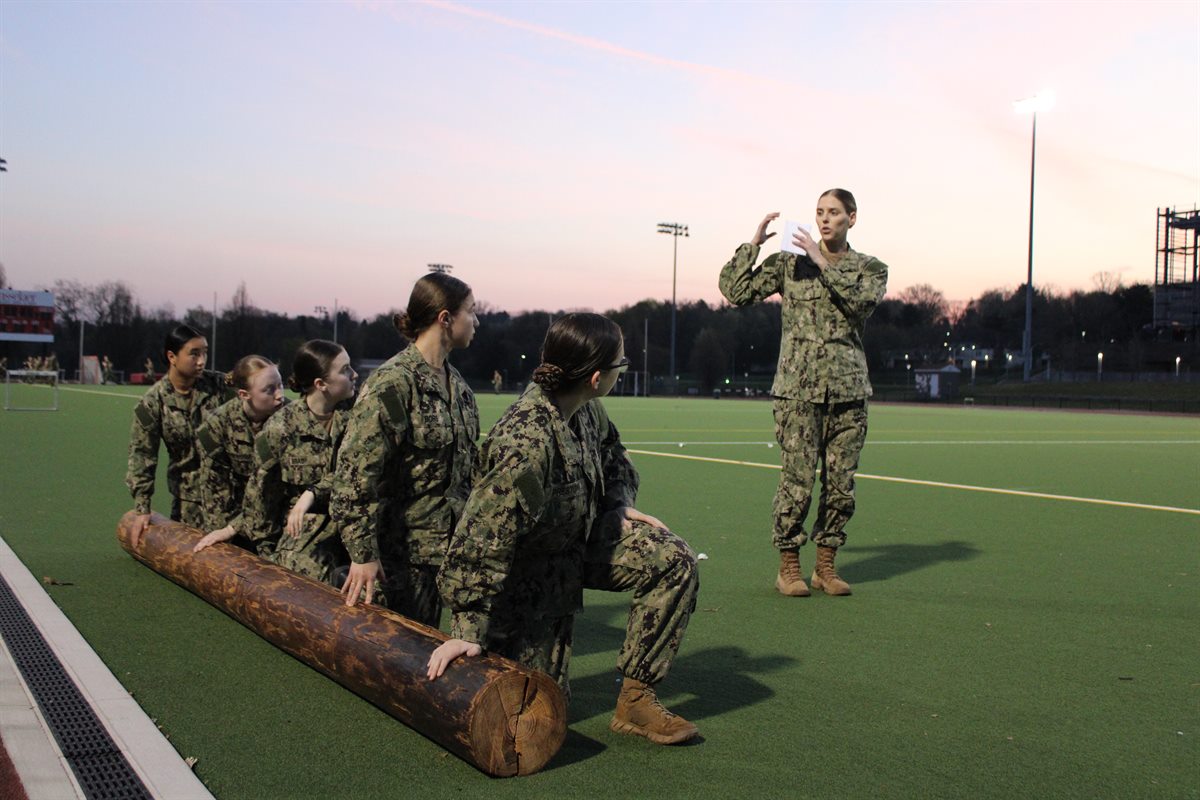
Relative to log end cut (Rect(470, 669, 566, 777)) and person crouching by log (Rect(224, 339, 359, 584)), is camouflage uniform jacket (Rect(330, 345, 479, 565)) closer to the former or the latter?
person crouching by log (Rect(224, 339, 359, 584))

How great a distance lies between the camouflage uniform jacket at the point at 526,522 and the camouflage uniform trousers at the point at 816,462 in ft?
8.43

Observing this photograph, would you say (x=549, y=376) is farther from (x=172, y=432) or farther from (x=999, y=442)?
(x=999, y=442)

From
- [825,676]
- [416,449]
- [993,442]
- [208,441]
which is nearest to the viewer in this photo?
[416,449]

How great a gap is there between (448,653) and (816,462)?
134 inches

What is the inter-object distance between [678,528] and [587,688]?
14.6ft

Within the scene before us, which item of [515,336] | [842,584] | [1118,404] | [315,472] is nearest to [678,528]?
[842,584]

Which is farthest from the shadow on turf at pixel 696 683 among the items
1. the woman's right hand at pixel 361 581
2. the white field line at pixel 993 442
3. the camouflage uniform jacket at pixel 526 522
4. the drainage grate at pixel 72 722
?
the white field line at pixel 993 442

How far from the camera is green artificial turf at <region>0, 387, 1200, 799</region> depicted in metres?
3.33

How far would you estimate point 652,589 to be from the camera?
3639 millimetres

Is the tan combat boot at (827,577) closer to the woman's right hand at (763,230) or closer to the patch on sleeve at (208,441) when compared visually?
the woman's right hand at (763,230)

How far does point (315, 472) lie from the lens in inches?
216

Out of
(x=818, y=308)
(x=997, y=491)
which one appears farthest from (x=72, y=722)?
(x=997, y=491)

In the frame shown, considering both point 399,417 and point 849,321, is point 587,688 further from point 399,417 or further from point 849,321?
point 849,321

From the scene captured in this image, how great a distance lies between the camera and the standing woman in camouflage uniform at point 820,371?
6195 millimetres
